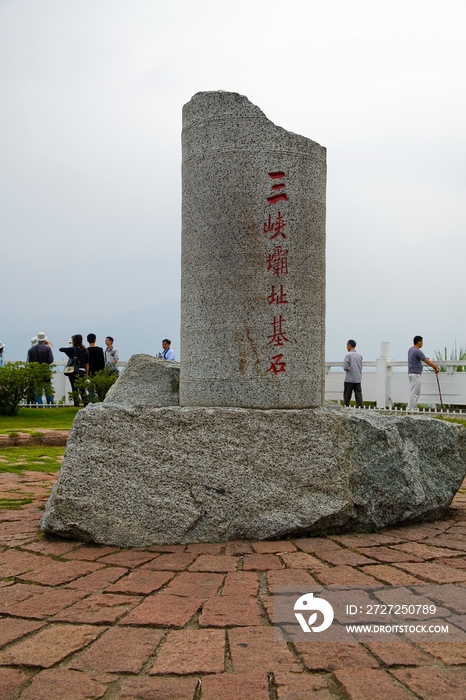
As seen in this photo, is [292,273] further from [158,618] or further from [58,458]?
[58,458]

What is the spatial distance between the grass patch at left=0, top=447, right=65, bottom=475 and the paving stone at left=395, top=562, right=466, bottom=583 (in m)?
4.42

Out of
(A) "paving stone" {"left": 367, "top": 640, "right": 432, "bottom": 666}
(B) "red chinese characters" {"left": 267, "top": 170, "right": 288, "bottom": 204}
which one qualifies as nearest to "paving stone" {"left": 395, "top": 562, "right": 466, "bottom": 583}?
(A) "paving stone" {"left": 367, "top": 640, "right": 432, "bottom": 666}

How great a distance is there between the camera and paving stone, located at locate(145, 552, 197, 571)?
3456 millimetres

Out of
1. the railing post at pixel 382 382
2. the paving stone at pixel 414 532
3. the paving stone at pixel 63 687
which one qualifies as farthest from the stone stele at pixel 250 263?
the railing post at pixel 382 382

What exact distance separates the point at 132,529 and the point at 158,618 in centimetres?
119

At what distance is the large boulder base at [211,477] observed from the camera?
3918 mm

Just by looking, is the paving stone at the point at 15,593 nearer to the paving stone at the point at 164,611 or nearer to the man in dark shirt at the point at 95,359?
the paving stone at the point at 164,611

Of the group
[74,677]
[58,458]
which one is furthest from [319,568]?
[58,458]

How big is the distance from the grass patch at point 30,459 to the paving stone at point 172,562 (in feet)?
11.3

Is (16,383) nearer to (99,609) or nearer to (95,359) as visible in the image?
(95,359)

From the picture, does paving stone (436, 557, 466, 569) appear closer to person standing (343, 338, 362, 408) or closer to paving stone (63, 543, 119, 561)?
paving stone (63, 543, 119, 561)

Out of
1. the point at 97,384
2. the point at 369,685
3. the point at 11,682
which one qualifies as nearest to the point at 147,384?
the point at 11,682

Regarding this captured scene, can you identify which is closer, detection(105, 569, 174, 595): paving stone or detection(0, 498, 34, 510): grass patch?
detection(105, 569, 174, 595): paving stone

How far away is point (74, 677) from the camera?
227 cm
